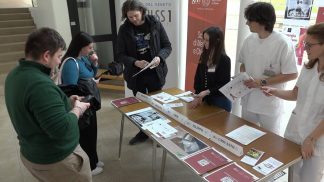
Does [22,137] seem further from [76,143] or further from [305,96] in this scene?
[305,96]

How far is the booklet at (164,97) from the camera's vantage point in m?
2.29

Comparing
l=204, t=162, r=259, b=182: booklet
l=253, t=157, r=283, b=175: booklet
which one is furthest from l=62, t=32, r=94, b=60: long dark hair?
l=253, t=157, r=283, b=175: booklet

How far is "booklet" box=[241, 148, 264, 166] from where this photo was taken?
4.58 ft

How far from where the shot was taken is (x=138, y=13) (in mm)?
2307

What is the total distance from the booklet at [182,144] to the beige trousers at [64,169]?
50 centimetres

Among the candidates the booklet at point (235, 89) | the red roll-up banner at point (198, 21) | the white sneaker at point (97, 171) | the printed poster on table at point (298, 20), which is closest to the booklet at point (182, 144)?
the booklet at point (235, 89)

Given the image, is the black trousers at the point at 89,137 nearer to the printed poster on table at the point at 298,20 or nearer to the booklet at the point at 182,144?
the booklet at the point at 182,144

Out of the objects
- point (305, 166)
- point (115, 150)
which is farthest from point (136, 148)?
point (305, 166)

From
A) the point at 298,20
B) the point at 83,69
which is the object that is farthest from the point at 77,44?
the point at 298,20

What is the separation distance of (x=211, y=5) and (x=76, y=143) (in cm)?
240

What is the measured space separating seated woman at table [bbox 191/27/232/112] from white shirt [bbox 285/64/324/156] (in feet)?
2.09

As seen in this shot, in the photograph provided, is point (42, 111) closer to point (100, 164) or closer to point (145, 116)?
point (145, 116)

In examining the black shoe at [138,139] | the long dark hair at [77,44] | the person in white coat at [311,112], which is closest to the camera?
the person in white coat at [311,112]

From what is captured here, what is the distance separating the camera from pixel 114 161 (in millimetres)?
2664
